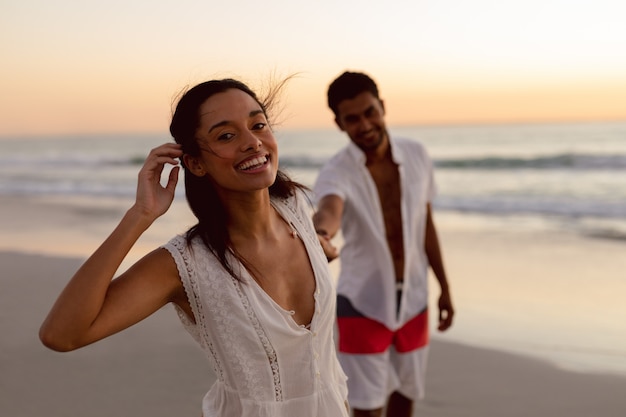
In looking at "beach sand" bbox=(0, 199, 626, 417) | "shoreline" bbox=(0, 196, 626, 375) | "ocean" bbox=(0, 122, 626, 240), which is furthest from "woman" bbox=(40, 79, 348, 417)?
"shoreline" bbox=(0, 196, 626, 375)

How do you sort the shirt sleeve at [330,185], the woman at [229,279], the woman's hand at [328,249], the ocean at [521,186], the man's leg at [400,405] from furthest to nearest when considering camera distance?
the ocean at [521,186] < the man's leg at [400,405] < the shirt sleeve at [330,185] < the woman's hand at [328,249] < the woman at [229,279]

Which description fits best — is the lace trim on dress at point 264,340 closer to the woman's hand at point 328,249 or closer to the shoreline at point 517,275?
the woman's hand at point 328,249

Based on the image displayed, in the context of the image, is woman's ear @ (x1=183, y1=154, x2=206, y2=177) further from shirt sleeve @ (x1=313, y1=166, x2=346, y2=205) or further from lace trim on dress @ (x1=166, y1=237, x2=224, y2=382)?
shirt sleeve @ (x1=313, y1=166, x2=346, y2=205)

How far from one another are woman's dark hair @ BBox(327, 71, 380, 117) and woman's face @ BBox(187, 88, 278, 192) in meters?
1.71

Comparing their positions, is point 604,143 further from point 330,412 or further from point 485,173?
point 330,412

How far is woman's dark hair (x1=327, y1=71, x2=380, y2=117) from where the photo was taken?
411 cm

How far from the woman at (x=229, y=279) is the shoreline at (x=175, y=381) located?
121 inches

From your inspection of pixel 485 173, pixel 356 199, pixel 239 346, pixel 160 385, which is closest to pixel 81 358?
pixel 160 385

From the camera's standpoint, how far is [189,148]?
2.47 m

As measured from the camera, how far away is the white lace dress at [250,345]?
2.32m

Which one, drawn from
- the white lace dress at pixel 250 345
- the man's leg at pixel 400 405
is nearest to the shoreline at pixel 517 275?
the man's leg at pixel 400 405

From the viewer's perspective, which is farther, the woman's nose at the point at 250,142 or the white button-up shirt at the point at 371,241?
the white button-up shirt at the point at 371,241

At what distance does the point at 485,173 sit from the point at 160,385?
63.1 ft

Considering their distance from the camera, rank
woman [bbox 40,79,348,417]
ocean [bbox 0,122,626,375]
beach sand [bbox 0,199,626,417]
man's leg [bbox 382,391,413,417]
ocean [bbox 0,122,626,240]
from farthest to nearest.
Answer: ocean [bbox 0,122,626,240] < ocean [bbox 0,122,626,375] < beach sand [bbox 0,199,626,417] < man's leg [bbox 382,391,413,417] < woman [bbox 40,79,348,417]
